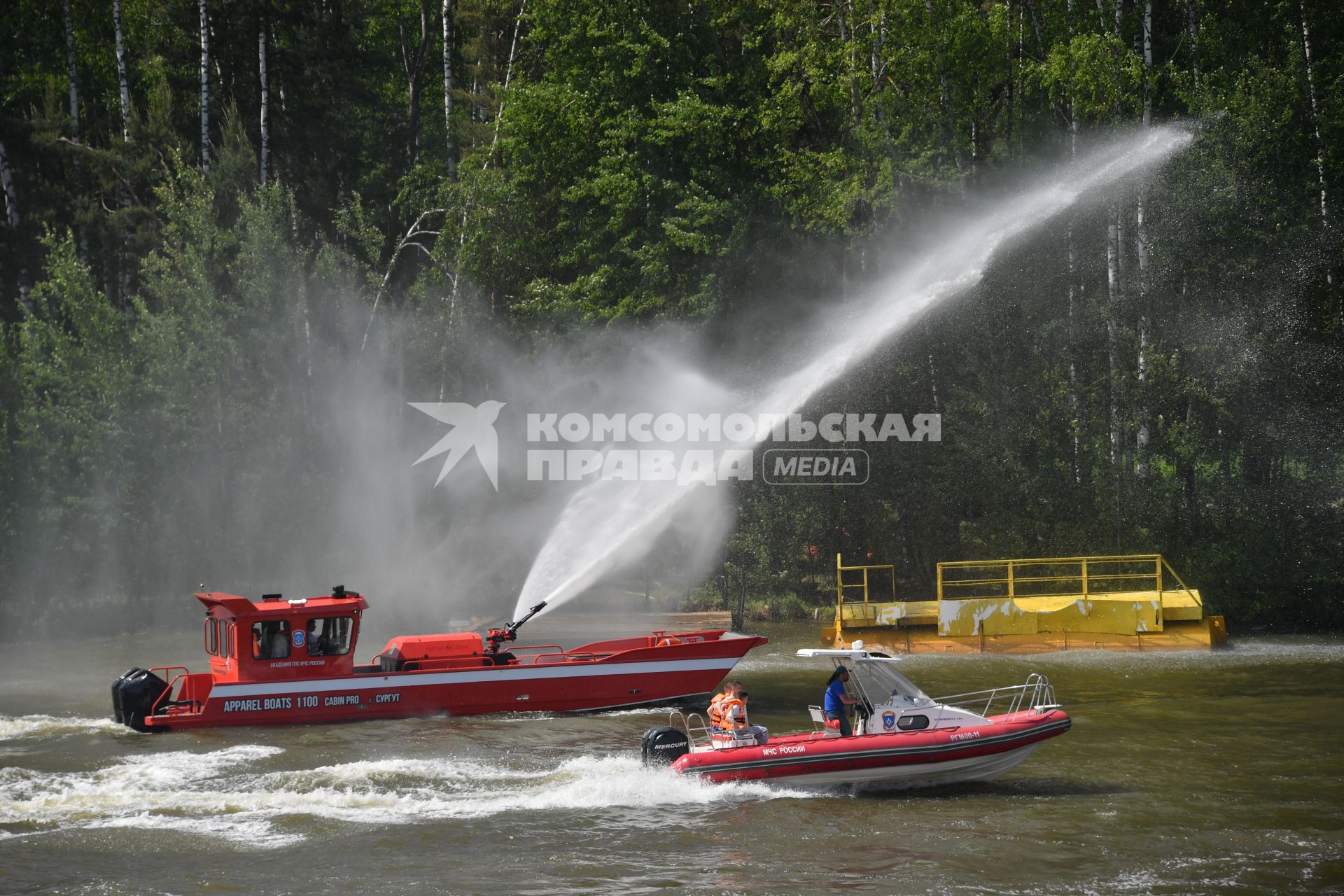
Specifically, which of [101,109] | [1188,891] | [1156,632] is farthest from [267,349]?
[1188,891]

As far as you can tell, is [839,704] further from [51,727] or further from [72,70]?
[72,70]

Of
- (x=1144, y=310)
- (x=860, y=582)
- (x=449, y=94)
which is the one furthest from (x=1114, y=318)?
(x=449, y=94)

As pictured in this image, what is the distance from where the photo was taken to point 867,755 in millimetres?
17016

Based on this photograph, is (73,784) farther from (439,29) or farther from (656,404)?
(439,29)

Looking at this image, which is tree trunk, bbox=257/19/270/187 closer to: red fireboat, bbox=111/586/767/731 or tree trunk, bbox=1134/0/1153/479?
red fireboat, bbox=111/586/767/731

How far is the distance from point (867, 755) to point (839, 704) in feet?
2.71

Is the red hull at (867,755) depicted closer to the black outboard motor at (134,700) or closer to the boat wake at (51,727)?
the black outboard motor at (134,700)

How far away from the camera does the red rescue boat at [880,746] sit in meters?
17.1

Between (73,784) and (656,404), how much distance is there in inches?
1073

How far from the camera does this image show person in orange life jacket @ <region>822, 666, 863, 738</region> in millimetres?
17438

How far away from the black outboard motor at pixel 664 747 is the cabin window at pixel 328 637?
8465 millimetres

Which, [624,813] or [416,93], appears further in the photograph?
[416,93]

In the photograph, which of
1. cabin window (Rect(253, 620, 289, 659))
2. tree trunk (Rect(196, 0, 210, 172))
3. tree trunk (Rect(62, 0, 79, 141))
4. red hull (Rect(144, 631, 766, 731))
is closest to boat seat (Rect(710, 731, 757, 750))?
red hull (Rect(144, 631, 766, 731))

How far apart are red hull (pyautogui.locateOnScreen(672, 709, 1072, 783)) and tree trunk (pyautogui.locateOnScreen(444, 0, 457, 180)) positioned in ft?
125
